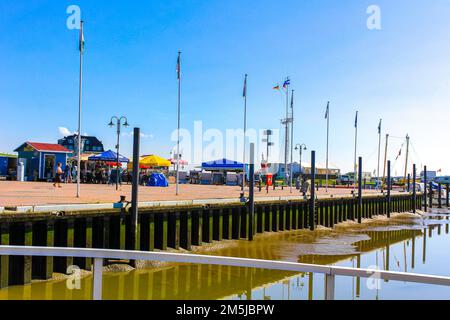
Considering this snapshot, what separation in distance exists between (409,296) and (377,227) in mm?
20039

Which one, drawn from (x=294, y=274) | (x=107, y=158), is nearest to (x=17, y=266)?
(x=294, y=274)

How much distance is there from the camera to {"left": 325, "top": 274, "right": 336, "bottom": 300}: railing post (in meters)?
2.84

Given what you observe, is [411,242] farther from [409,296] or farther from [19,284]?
[19,284]

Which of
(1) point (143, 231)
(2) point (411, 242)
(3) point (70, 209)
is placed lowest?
(2) point (411, 242)

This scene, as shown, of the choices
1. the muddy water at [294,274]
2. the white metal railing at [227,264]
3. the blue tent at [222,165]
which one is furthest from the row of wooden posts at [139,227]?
the blue tent at [222,165]

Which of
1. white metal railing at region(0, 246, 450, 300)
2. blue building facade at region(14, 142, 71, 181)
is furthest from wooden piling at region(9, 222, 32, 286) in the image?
blue building facade at region(14, 142, 71, 181)

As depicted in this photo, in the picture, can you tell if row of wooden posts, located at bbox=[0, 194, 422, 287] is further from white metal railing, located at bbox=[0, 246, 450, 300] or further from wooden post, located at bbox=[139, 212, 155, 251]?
white metal railing, located at bbox=[0, 246, 450, 300]

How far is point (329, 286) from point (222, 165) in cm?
5181

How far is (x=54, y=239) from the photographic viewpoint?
1131cm

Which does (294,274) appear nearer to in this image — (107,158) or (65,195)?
(65,195)

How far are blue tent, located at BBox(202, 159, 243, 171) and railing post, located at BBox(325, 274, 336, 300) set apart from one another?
5029 cm

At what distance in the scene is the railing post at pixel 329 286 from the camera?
9.32 ft

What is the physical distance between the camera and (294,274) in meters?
12.0
